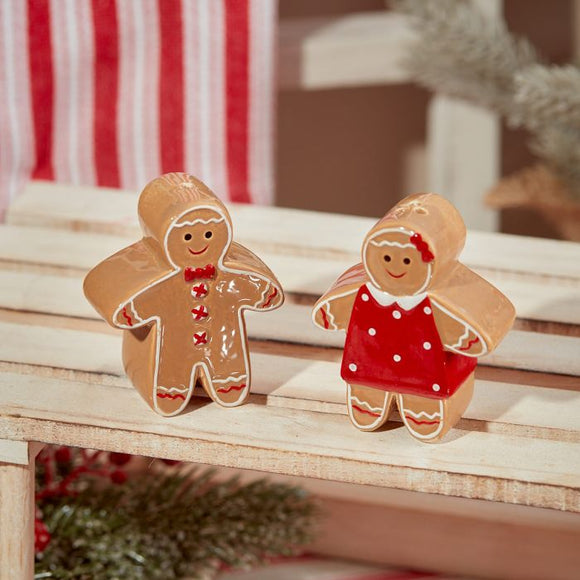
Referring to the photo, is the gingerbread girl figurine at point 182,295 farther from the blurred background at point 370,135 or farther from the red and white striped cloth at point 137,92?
the blurred background at point 370,135

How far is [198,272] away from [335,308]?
0.09m

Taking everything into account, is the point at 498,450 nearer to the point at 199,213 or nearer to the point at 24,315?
the point at 199,213

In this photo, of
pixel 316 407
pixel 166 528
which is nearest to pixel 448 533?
pixel 166 528

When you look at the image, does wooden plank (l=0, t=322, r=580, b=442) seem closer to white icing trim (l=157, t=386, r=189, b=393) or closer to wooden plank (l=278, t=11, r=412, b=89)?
white icing trim (l=157, t=386, r=189, b=393)

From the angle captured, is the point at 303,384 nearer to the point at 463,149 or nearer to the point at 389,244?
the point at 389,244

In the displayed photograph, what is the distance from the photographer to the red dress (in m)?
0.70

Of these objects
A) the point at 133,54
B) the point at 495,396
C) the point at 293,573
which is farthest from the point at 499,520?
the point at 133,54

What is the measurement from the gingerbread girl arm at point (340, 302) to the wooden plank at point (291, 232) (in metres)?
0.24

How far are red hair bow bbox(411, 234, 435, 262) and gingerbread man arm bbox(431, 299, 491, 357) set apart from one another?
4 centimetres

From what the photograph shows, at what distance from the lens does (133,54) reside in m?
1.16

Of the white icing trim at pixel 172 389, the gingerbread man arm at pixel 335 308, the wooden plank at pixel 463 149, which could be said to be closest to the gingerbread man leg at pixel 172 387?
the white icing trim at pixel 172 389

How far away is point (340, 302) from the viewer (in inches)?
28.2

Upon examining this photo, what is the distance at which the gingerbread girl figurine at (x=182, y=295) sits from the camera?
707mm

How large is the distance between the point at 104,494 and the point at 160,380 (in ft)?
1.05
